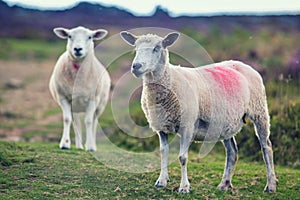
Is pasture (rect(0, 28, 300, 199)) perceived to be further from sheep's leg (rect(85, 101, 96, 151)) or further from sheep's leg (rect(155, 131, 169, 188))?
sheep's leg (rect(85, 101, 96, 151))

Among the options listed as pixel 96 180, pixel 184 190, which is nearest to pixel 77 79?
pixel 96 180

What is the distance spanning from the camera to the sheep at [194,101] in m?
7.68

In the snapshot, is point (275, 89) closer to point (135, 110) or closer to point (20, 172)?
point (135, 110)

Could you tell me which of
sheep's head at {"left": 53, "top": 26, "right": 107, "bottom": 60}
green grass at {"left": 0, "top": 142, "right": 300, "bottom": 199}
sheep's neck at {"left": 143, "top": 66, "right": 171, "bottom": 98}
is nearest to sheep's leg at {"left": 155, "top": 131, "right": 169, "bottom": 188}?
green grass at {"left": 0, "top": 142, "right": 300, "bottom": 199}

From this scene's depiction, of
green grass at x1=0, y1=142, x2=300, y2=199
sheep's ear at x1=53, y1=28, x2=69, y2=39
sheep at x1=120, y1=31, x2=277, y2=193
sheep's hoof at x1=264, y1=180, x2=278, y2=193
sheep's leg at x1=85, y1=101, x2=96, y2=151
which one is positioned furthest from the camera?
sheep's leg at x1=85, y1=101, x2=96, y2=151

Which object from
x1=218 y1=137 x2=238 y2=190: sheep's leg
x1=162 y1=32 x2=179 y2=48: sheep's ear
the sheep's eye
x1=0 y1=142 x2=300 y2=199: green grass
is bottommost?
x1=0 y1=142 x2=300 y2=199: green grass

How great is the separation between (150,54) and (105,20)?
41885mm

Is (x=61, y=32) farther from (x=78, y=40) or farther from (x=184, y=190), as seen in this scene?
(x=184, y=190)

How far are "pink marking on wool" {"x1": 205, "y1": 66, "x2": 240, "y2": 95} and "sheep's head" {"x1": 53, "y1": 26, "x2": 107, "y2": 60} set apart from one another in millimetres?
3279

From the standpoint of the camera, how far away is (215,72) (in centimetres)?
849

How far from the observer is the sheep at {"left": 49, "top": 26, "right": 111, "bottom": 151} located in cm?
1109

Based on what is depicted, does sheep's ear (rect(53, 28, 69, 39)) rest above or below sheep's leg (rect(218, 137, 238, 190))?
above

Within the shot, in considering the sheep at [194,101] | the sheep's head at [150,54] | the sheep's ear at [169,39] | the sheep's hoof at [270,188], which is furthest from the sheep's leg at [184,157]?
the sheep's hoof at [270,188]

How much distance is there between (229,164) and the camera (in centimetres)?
860
